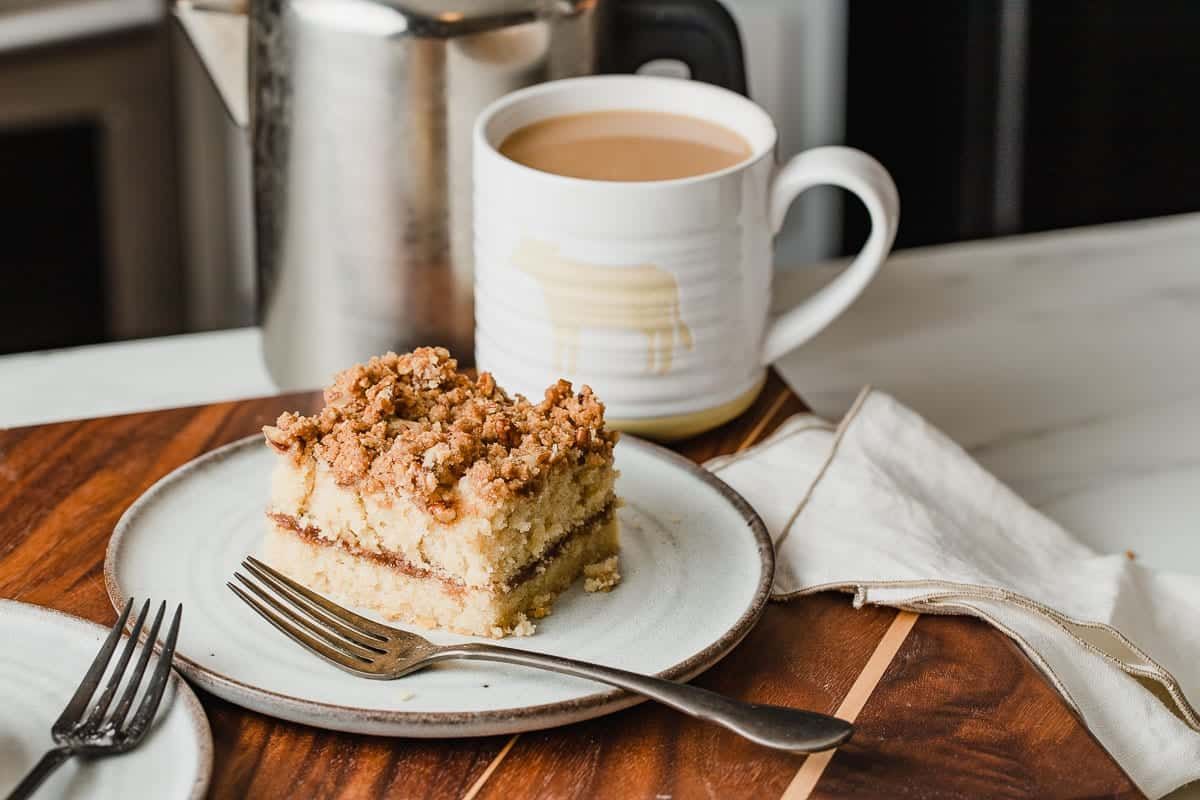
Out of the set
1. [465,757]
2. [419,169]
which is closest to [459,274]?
[419,169]

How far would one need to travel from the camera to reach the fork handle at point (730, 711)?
2.36 feet

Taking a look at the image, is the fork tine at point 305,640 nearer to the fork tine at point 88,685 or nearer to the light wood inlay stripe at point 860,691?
the fork tine at point 88,685

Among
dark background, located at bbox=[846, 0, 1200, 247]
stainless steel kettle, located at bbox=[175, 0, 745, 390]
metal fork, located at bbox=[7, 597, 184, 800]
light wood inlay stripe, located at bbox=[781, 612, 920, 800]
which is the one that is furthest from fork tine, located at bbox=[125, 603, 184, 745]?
dark background, located at bbox=[846, 0, 1200, 247]

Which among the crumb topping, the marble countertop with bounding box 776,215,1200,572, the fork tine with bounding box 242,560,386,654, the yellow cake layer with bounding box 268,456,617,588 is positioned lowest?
the marble countertop with bounding box 776,215,1200,572

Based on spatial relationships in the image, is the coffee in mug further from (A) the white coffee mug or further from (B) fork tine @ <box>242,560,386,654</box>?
(B) fork tine @ <box>242,560,386,654</box>

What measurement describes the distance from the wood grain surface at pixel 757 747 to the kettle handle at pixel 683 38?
1.64 feet

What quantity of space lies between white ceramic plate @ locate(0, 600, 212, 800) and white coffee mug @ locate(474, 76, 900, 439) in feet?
1.18

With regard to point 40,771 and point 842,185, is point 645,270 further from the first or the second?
point 40,771

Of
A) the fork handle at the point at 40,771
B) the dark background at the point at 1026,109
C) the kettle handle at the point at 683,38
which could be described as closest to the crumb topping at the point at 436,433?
the fork handle at the point at 40,771

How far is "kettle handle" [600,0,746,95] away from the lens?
3.99 feet

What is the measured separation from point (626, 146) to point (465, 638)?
0.44 m

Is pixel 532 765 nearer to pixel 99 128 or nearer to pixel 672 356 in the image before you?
pixel 672 356

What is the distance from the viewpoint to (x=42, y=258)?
2.33m

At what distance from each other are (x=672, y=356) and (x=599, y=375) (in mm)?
54
